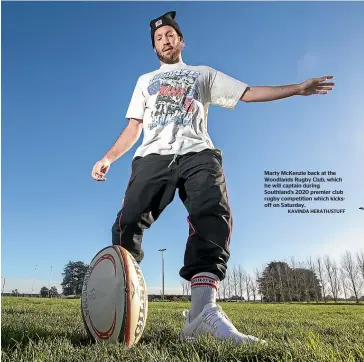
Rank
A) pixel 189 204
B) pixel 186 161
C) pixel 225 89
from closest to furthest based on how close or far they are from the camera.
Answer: pixel 189 204 < pixel 186 161 < pixel 225 89

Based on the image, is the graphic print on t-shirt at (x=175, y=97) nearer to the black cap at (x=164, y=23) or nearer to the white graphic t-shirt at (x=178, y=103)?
the white graphic t-shirt at (x=178, y=103)

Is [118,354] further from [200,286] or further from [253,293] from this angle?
[253,293]

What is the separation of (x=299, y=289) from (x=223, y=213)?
66.5 meters

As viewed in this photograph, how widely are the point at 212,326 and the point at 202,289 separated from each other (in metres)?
0.29

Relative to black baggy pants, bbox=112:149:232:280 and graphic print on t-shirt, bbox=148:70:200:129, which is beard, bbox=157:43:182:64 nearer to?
graphic print on t-shirt, bbox=148:70:200:129

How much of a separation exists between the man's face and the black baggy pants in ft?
4.08

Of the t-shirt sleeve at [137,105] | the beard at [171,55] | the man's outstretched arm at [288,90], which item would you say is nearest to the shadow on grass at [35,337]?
the t-shirt sleeve at [137,105]

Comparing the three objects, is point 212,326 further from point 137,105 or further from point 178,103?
point 137,105

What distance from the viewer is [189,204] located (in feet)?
11.3

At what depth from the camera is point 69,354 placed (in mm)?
2363

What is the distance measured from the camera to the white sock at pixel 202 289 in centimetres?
312

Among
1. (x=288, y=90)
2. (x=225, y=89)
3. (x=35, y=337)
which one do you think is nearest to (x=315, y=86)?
(x=288, y=90)

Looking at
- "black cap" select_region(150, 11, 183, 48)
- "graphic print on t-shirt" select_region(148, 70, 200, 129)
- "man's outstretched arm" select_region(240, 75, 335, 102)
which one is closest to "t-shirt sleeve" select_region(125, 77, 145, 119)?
"graphic print on t-shirt" select_region(148, 70, 200, 129)

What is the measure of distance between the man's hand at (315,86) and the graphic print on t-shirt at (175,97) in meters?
1.02
